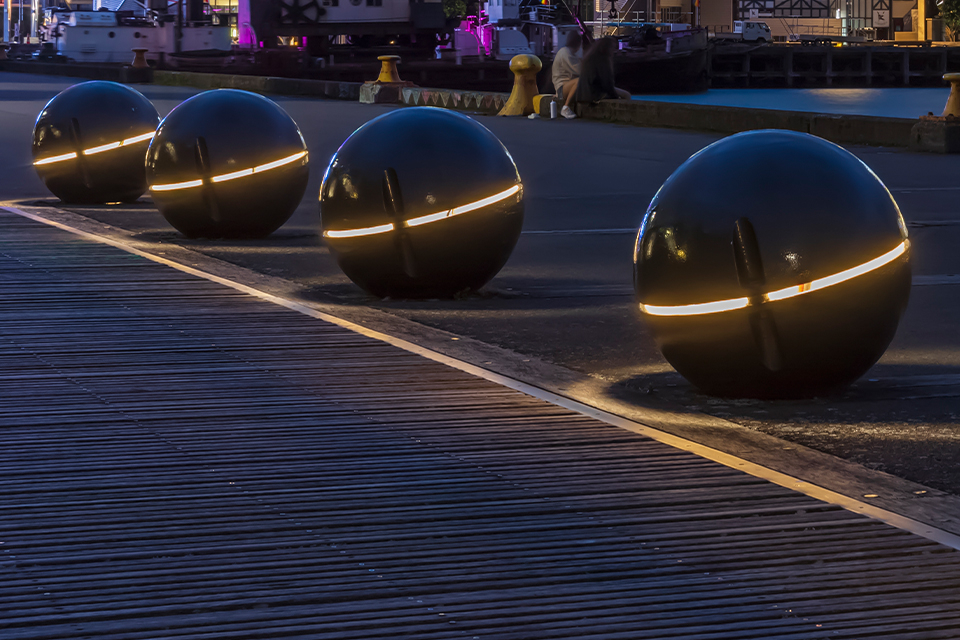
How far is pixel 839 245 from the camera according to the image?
6246 millimetres

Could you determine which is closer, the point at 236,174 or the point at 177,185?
the point at 236,174

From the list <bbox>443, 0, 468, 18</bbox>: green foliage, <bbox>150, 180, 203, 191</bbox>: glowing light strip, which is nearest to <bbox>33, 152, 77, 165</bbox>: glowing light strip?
<bbox>150, 180, 203, 191</bbox>: glowing light strip

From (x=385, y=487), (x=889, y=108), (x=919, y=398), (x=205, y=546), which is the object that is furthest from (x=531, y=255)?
(x=889, y=108)

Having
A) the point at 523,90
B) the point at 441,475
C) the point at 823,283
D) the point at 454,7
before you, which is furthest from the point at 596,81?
the point at 454,7

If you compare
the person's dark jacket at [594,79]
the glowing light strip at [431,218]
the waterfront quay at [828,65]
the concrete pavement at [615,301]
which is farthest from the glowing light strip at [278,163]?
the waterfront quay at [828,65]

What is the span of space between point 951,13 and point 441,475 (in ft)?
369

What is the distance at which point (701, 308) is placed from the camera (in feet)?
21.1

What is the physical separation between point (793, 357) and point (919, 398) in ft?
2.40

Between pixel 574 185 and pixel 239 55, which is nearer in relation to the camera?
pixel 574 185

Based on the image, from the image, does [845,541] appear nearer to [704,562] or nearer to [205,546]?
[704,562]

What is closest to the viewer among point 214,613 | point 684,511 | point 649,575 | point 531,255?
point 214,613

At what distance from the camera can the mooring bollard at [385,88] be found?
3531 centimetres

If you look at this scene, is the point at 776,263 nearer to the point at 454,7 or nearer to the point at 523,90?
the point at 523,90

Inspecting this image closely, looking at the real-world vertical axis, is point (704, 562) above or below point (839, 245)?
below
